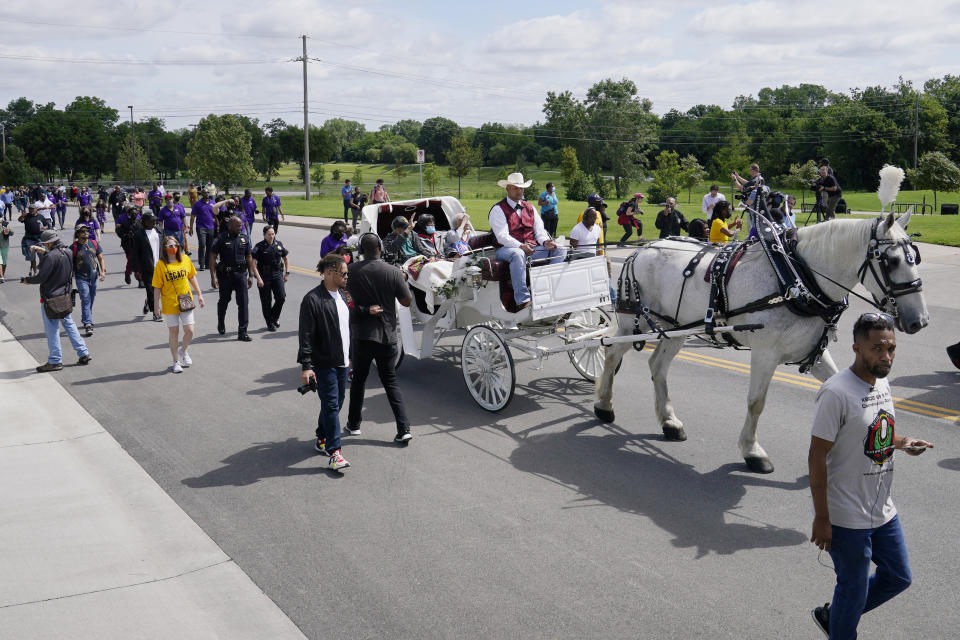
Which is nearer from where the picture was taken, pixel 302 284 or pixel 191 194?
pixel 302 284

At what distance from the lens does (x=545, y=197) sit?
24438mm

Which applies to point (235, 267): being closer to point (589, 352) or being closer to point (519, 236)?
point (519, 236)

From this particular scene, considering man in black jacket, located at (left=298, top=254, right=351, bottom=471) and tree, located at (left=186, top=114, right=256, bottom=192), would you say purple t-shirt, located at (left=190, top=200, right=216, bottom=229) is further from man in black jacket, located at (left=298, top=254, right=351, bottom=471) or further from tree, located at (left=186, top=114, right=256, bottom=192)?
tree, located at (left=186, top=114, right=256, bottom=192)

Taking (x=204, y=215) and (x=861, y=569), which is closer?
(x=861, y=569)

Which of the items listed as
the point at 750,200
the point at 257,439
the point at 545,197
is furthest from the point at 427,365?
the point at 545,197

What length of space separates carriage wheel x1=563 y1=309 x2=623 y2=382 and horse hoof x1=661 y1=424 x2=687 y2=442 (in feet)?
6.21

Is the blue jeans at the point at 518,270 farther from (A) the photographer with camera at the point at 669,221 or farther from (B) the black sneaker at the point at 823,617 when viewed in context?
(A) the photographer with camera at the point at 669,221

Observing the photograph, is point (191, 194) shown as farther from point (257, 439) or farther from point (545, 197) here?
point (257, 439)

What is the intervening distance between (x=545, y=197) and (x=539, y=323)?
15535 mm

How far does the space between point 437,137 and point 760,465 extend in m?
128

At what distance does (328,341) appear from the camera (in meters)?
7.32

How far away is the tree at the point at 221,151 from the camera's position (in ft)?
235

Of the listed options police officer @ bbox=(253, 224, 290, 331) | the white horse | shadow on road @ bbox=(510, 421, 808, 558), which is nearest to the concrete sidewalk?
shadow on road @ bbox=(510, 421, 808, 558)

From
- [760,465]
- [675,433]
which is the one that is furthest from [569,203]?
[760,465]
